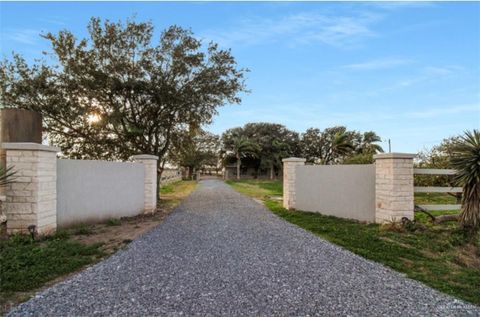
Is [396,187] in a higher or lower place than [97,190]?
higher

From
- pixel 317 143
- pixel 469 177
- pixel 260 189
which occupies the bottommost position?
pixel 260 189

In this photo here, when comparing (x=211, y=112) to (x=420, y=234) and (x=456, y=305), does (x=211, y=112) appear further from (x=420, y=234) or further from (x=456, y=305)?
(x=456, y=305)

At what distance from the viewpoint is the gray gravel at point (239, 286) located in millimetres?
3010

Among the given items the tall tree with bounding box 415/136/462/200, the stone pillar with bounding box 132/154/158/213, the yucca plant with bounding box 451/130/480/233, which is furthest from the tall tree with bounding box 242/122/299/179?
the yucca plant with bounding box 451/130/480/233

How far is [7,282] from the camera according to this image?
3625 mm

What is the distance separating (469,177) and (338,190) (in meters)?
3.50

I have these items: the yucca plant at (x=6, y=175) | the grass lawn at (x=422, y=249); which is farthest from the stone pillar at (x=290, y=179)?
the yucca plant at (x=6, y=175)

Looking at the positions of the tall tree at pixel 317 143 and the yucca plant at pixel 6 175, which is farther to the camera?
the tall tree at pixel 317 143

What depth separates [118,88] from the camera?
12.5m

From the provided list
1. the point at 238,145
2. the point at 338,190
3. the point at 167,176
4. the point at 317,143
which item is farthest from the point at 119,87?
the point at 317,143

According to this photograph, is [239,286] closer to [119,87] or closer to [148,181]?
[148,181]

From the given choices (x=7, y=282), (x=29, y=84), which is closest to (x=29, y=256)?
(x=7, y=282)

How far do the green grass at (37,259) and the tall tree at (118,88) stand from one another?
810 cm

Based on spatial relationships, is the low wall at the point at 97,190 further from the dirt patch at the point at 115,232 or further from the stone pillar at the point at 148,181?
the dirt patch at the point at 115,232
